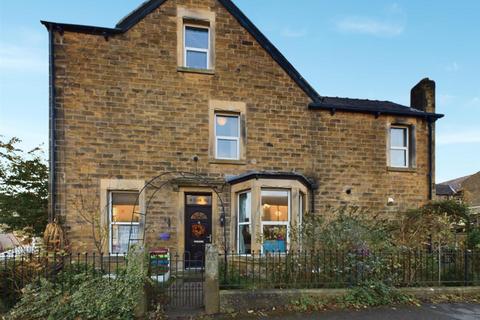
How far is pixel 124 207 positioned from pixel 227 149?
12.3ft

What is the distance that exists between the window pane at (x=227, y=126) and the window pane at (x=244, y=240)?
121 inches

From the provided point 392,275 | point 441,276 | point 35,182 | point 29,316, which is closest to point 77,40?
point 35,182

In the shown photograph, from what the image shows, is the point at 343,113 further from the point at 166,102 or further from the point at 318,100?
the point at 166,102

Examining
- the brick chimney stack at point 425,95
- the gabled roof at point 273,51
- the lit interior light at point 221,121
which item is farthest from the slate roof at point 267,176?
the brick chimney stack at point 425,95

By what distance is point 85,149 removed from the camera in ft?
33.4

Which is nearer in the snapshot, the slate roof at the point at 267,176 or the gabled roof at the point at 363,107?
the slate roof at the point at 267,176

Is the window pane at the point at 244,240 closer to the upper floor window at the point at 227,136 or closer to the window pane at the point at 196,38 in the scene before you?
the upper floor window at the point at 227,136

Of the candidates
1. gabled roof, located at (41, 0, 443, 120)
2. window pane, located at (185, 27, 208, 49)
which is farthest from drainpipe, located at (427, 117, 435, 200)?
window pane, located at (185, 27, 208, 49)

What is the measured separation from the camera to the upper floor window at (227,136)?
11438 millimetres

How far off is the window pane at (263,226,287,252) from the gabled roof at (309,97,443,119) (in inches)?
178

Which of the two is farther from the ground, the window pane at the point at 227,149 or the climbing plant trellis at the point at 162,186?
the window pane at the point at 227,149

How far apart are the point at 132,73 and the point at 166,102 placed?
4.44ft

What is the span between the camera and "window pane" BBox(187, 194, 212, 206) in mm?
11133

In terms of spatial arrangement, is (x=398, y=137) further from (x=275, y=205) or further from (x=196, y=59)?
(x=196, y=59)
